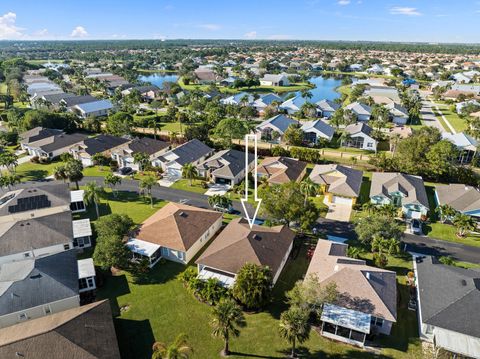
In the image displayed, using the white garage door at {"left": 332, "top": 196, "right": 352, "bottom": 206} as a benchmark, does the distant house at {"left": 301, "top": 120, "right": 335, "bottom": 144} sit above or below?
above

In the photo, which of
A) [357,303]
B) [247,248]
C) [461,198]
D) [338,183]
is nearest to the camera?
[357,303]

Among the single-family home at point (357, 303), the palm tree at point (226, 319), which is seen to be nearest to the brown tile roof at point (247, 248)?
the single-family home at point (357, 303)

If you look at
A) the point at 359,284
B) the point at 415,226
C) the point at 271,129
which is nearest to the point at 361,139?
the point at 271,129

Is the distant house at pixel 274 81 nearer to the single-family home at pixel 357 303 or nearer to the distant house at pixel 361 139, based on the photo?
the distant house at pixel 361 139

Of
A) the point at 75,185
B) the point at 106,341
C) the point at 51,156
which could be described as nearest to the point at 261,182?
the point at 75,185

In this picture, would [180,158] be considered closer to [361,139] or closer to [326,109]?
[361,139]

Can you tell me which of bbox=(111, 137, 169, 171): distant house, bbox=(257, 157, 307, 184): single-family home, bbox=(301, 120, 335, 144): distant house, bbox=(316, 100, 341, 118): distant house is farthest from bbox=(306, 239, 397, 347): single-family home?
bbox=(316, 100, 341, 118): distant house

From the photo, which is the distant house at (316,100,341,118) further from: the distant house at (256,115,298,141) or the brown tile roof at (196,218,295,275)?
the brown tile roof at (196,218,295,275)
